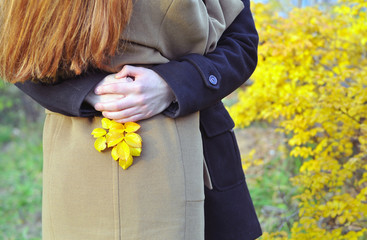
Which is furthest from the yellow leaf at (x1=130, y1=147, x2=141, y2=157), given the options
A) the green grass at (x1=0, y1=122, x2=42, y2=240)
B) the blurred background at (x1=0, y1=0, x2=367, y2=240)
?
the green grass at (x1=0, y1=122, x2=42, y2=240)

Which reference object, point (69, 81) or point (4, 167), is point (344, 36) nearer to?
point (69, 81)

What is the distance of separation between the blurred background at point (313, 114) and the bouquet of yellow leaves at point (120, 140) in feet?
4.32

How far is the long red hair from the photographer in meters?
1.02

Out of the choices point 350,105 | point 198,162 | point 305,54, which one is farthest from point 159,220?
point 305,54

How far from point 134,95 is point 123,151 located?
145 mm

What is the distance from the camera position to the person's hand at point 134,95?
111cm

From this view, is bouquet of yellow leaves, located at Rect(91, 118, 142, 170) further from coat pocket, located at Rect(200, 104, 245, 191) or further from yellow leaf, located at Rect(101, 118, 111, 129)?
coat pocket, located at Rect(200, 104, 245, 191)

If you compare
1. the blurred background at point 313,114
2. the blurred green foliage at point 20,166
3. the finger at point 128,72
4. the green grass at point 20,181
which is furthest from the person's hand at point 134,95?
the green grass at point 20,181

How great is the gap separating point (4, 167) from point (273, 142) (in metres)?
3.10

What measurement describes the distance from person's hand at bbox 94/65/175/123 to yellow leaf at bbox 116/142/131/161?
2.6 inches

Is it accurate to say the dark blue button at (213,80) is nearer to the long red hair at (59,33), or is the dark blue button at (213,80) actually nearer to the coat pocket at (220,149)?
the coat pocket at (220,149)

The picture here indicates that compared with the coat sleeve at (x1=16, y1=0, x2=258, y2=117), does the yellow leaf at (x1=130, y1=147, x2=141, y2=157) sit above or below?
below

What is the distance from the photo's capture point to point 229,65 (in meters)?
1.26

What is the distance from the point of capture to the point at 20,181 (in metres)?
4.71
